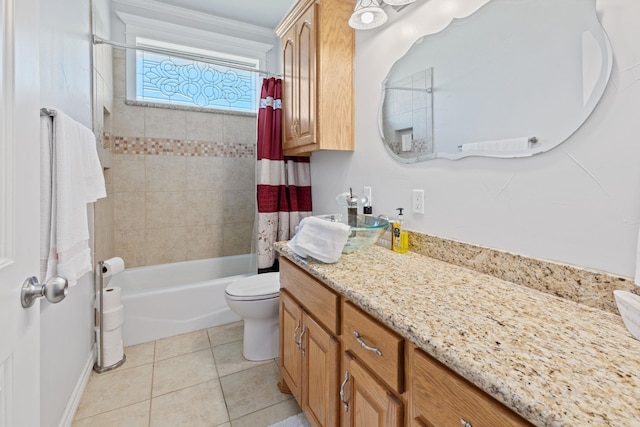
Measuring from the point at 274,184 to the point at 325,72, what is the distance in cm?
96

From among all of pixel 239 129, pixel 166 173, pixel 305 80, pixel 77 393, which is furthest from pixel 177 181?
pixel 77 393

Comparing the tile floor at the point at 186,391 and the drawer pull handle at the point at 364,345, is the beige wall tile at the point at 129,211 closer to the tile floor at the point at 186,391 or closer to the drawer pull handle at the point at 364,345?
the tile floor at the point at 186,391

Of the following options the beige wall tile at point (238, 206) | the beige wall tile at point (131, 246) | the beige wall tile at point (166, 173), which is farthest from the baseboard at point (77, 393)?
the beige wall tile at point (238, 206)

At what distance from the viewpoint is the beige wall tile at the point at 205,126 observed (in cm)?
284

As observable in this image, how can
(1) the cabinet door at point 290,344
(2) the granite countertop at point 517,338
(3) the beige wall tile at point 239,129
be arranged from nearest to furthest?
(2) the granite countertop at point 517,338
(1) the cabinet door at point 290,344
(3) the beige wall tile at point 239,129

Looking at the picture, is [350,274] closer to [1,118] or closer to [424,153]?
[424,153]

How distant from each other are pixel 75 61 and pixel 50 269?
1.15m

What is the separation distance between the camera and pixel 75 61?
1.55 metres

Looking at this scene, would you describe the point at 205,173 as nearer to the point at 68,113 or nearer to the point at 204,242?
the point at 204,242

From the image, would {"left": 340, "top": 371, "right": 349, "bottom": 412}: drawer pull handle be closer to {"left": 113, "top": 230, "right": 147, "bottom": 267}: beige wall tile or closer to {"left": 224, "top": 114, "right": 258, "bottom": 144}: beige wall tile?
{"left": 113, "top": 230, "right": 147, "bottom": 267}: beige wall tile

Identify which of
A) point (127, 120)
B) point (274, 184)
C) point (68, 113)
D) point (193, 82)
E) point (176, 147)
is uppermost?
point (193, 82)

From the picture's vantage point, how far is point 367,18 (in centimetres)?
147

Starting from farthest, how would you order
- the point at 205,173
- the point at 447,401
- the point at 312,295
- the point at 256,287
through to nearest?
the point at 205,173 < the point at 256,287 < the point at 312,295 < the point at 447,401

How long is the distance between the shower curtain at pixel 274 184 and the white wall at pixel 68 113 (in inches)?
43.9
